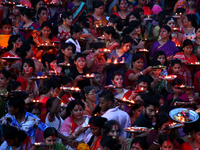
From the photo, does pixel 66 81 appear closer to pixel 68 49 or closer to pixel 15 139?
pixel 68 49

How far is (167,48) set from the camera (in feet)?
31.0

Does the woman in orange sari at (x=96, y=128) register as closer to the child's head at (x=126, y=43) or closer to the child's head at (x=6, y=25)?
the child's head at (x=126, y=43)

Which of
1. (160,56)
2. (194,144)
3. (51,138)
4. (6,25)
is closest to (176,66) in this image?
(160,56)

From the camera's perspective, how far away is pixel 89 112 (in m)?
7.39

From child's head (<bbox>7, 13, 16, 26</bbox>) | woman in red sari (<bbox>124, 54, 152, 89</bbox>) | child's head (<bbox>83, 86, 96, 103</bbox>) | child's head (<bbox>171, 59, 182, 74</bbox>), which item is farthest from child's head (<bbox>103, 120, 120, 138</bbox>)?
child's head (<bbox>7, 13, 16, 26</bbox>)

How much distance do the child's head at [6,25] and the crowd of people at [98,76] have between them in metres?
0.02

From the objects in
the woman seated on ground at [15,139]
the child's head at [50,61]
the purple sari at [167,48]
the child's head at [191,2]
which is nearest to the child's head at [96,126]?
the woman seated on ground at [15,139]

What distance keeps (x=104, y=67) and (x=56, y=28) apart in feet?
5.69

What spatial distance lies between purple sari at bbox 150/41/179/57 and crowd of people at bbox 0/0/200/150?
2cm

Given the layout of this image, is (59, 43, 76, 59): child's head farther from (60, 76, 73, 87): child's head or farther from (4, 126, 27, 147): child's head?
(4, 126, 27, 147): child's head

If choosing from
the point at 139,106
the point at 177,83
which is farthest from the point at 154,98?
the point at 177,83

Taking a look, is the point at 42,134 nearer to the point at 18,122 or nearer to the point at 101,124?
the point at 18,122

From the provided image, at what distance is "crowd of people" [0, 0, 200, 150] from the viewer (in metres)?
6.04

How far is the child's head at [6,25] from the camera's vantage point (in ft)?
32.7
